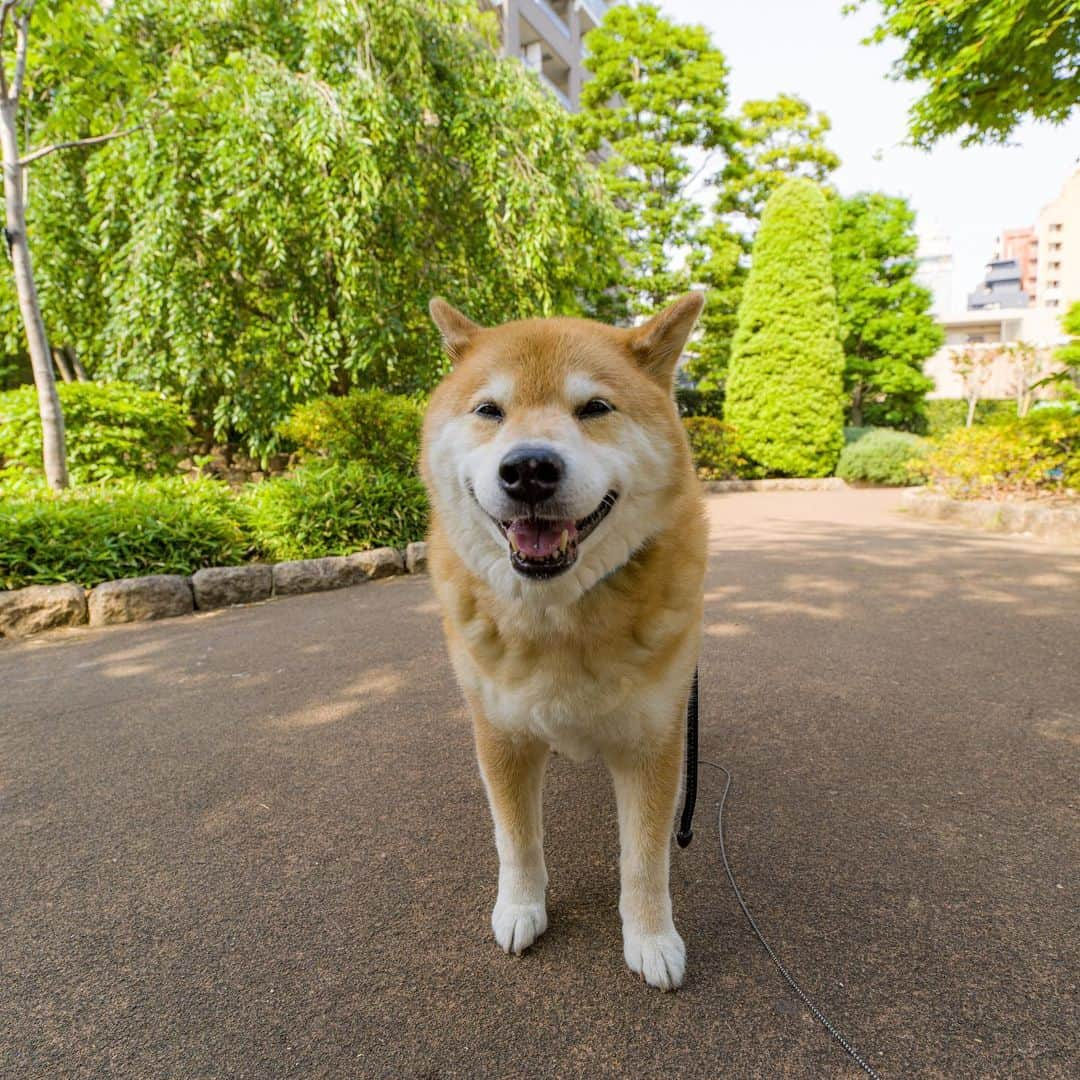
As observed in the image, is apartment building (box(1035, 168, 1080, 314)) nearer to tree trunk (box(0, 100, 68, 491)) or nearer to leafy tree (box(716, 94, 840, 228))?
leafy tree (box(716, 94, 840, 228))

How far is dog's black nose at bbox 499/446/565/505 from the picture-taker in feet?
4.16

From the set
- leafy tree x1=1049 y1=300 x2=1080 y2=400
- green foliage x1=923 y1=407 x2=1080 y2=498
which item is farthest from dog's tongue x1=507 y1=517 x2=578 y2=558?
leafy tree x1=1049 y1=300 x2=1080 y2=400

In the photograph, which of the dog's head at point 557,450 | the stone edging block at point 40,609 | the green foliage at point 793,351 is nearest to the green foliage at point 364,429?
the stone edging block at point 40,609

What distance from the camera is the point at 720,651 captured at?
3.54m

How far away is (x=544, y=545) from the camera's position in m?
1.35

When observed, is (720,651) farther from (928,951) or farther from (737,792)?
(928,951)

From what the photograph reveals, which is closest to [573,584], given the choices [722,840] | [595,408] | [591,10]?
[595,408]

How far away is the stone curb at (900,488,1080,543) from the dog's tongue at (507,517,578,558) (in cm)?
744

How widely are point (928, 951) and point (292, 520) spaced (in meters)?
5.11

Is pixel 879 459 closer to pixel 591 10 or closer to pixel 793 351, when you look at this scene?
pixel 793 351

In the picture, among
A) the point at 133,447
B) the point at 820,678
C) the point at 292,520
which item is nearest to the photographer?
the point at 820,678

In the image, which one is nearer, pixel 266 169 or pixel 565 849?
pixel 565 849

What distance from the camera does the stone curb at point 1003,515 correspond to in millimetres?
6445

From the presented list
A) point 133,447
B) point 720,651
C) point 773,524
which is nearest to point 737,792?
point 720,651
